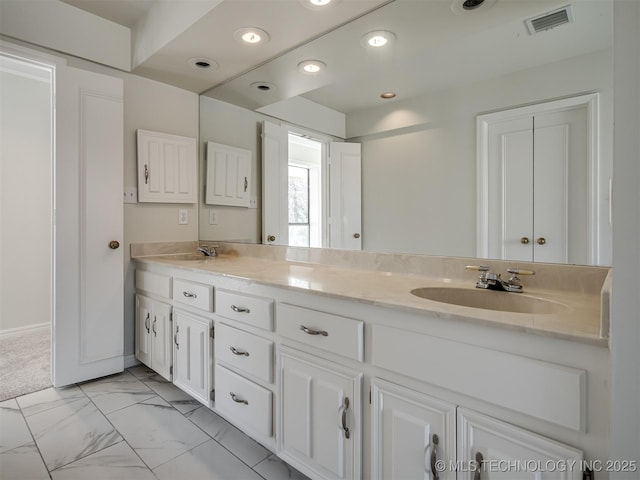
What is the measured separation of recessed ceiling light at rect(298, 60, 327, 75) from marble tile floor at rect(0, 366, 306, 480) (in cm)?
208

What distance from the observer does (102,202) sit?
2.21 meters

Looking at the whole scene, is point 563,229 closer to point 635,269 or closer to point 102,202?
point 635,269

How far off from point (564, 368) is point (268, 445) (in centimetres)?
117

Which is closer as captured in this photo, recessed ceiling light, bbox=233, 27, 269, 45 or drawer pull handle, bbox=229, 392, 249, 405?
drawer pull handle, bbox=229, 392, 249, 405

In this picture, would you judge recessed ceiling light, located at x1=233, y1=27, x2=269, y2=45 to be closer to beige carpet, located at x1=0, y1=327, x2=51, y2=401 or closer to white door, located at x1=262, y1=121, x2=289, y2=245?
white door, located at x1=262, y1=121, x2=289, y2=245

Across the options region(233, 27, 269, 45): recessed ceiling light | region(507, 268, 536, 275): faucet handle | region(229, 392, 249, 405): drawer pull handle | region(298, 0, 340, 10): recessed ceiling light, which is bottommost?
region(229, 392, 249, 405): drawer pull handle

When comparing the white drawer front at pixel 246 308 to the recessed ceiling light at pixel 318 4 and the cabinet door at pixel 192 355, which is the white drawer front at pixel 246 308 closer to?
the cabinet door at pixel 192 355

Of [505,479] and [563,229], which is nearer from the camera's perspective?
[505,479]

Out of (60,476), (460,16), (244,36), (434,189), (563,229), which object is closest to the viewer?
(563,229)

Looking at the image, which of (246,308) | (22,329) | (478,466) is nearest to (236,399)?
(246,308)

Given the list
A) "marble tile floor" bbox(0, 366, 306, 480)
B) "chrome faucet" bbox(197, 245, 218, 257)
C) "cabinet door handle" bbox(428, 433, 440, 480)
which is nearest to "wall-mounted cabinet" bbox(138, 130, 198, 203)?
"chrome faucet" bbox(197, 245, 218, 257)

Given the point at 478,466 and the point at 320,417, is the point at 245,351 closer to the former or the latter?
the point at 320,417

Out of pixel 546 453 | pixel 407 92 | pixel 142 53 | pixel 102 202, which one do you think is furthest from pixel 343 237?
pixel 142 53

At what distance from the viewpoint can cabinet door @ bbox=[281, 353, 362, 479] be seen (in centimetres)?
112
